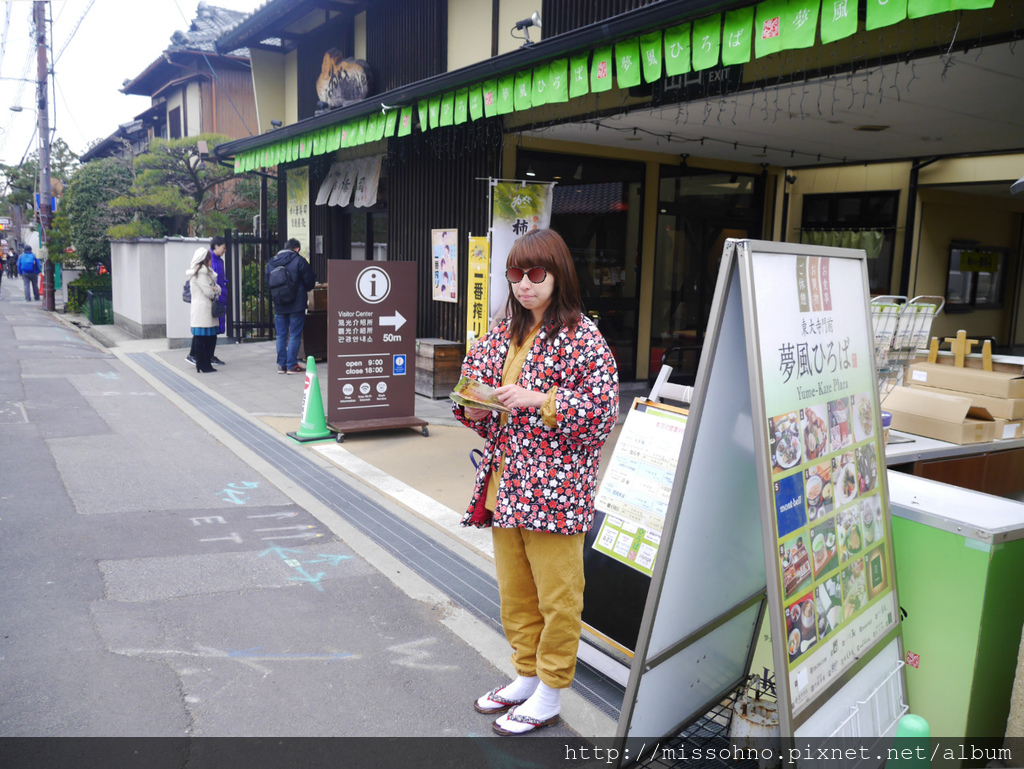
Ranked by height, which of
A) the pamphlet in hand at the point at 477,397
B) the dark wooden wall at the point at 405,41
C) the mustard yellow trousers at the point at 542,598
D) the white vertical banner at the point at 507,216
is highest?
the dark wooden wall at the point at 405,41

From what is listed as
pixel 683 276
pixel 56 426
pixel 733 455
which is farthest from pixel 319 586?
pixel 683 276

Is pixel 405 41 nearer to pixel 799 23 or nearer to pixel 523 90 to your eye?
pixel 523 90

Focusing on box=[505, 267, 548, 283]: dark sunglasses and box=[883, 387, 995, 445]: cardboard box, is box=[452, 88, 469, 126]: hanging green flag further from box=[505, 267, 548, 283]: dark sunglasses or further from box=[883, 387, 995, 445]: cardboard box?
box=[505, 267, 548, 283]: dark sunglasses

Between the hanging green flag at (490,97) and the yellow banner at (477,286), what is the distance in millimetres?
2086

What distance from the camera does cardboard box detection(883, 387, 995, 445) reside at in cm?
433

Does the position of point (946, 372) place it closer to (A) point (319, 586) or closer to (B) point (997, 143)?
(A) point (319, 586)

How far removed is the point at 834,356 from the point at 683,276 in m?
9.24

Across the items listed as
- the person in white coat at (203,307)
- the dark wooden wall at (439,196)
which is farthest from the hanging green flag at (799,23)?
the person in white coat at (203,307)

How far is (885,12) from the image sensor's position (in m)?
4.19

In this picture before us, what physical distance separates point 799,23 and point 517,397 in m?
3.37

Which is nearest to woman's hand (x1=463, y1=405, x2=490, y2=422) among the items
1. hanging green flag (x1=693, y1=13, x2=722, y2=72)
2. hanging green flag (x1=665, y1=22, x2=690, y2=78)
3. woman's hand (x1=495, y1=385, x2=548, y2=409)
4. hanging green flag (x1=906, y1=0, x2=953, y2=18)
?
woman's hand (x1=495, y1=385, x2=548, y2=409)

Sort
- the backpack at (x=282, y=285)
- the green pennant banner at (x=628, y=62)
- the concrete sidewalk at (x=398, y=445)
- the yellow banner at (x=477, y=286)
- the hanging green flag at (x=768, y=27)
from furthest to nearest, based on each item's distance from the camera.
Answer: the backpack at (x=282, y=285), the yellow banner at (x=477, y=286), the concrete sidewalk at (x=398, y=445), the green pennant banner at (x=628, y=62), the hanging green flag at (x=768, y=27)

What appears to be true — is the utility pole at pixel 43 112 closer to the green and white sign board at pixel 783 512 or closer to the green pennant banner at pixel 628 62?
the green pennant banner at pixel 628 62

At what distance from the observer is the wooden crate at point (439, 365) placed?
32.4ft
